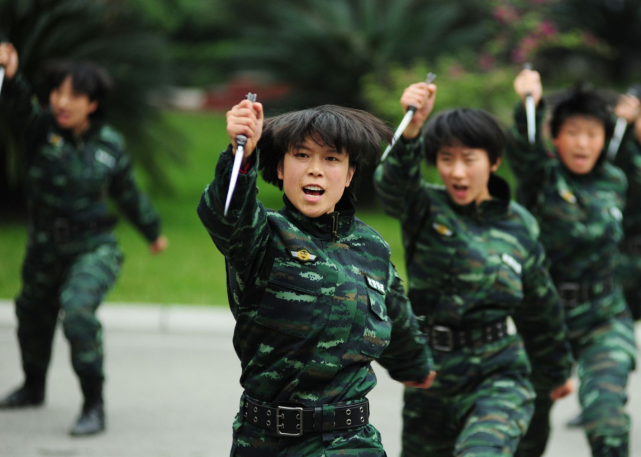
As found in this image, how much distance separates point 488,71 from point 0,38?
6.14m

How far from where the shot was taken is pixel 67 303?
6066 mm

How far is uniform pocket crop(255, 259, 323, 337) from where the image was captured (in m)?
3.20

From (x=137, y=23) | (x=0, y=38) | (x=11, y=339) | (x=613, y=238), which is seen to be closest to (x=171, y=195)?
(x=137, y=23)

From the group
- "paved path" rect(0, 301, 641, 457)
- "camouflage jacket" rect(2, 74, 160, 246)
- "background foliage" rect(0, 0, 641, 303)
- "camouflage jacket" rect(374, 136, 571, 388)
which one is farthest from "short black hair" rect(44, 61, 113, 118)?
"background foliage" rect(0, 0, 641, 303)

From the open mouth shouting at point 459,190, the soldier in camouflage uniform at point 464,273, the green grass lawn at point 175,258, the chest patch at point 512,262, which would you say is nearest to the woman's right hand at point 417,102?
the soldier in camouflage uniform at point 464,273

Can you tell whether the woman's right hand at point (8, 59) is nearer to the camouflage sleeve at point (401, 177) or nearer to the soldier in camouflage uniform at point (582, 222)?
the camouflage sleeve at point (401, 177)

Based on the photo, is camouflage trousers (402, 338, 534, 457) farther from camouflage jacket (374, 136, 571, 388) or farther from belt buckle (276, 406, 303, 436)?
belt buckle (276, 406, 303, 436)

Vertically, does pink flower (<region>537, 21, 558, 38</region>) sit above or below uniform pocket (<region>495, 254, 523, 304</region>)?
above

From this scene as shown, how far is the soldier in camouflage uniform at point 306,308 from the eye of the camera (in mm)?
3207

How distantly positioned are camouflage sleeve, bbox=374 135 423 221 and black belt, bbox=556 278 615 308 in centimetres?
124

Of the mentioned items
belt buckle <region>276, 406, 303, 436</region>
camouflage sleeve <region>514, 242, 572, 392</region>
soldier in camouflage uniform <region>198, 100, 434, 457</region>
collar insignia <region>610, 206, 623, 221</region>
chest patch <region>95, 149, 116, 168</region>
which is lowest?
belt buckle <region>276, 406, 303, 436</region>

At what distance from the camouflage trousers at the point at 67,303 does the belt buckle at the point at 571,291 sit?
2591 mm

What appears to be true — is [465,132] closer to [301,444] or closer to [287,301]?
[287,301]

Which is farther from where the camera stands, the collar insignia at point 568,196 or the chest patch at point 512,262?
the collar insignia at point 568,196
